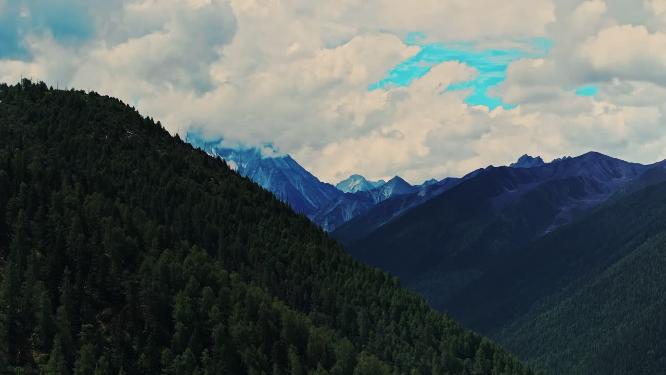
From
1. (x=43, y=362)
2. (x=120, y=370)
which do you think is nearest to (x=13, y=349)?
(x=43, y=362)

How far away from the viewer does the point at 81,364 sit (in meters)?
195

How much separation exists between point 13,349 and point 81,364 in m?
16.6

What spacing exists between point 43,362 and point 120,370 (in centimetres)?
1650

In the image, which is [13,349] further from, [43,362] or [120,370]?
[120,370]

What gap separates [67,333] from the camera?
199250 millimetres

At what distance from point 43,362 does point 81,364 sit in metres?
8.53

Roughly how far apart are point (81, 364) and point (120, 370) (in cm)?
843

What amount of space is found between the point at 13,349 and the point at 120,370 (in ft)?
79.3

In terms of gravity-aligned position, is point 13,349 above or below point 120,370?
above

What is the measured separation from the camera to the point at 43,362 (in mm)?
196250

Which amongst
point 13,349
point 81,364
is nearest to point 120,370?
point 81,364

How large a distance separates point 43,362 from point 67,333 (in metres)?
7.83

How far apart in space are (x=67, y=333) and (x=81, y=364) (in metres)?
8.31

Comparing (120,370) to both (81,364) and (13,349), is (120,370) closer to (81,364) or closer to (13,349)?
(81,364)
